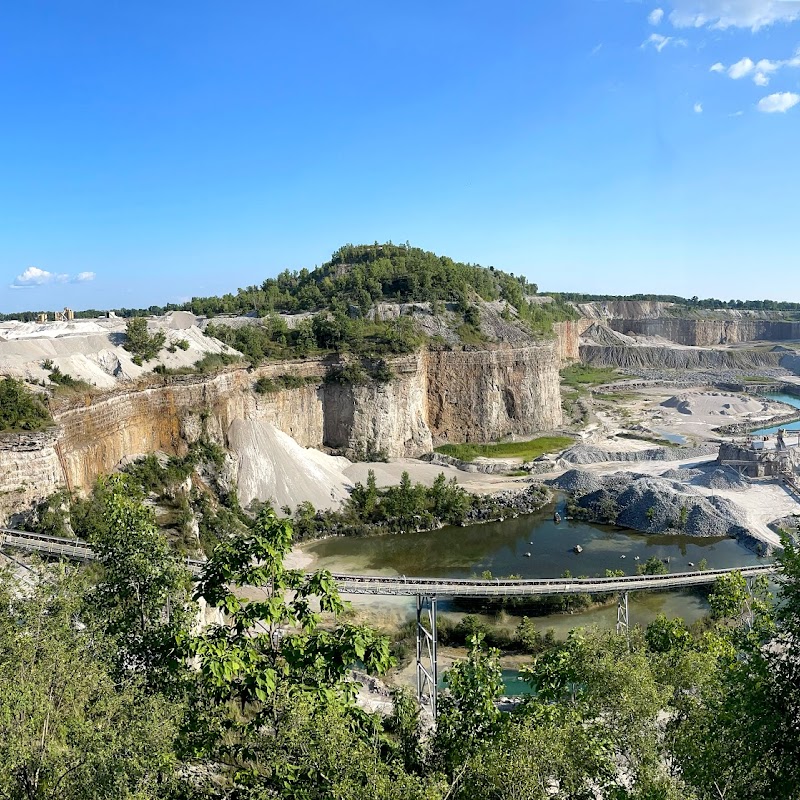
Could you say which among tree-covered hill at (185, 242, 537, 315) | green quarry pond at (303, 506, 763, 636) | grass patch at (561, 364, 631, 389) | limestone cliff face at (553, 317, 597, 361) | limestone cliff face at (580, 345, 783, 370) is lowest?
green quarry pond at (303, 506, 763, 636)

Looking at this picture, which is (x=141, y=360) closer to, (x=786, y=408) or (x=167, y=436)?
(x=167, y=436)

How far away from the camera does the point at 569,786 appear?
31.5ft

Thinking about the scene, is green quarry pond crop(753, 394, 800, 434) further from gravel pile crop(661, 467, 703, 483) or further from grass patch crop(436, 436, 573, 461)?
gravel pile crop(661, 467, 703, 483)

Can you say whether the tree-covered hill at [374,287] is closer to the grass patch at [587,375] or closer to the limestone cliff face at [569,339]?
the grass patch at [587,375]

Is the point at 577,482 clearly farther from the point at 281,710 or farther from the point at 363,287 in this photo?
the point at 281,710

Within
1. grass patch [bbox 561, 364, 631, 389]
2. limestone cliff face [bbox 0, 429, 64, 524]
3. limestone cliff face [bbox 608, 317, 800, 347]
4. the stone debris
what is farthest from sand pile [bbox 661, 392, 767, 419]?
limestone cliff face [bbox 0, 429, 64, 524]

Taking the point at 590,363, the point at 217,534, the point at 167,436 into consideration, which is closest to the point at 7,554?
the point at 217,534

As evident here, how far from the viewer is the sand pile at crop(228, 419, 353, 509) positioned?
44.7m

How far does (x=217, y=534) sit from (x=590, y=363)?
347 ft

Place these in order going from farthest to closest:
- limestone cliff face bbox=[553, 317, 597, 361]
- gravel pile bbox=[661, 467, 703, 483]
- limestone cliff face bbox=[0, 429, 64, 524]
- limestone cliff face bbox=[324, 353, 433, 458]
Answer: limestone cliff face bbox=[553, 317, 597, 361]
limestone cliff face bbox=[324, 353, 433, 458]
gravel pile bbox=[661, 467, 703, 483]
limestone cliff face bbox=[0, 429, 64, 524]

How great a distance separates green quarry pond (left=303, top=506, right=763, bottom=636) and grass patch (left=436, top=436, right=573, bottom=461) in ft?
50.9

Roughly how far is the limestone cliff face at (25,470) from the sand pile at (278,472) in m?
13.6

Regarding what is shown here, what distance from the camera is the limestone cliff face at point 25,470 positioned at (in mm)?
30984

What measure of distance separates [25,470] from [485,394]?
1682 inches
